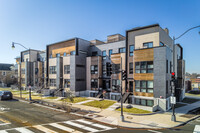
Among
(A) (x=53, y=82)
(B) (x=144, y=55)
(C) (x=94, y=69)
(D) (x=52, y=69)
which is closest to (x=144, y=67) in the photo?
(B) (x=144, y=55)

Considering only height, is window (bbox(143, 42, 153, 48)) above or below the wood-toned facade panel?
above

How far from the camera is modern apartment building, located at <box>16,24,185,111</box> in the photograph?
66.9ft

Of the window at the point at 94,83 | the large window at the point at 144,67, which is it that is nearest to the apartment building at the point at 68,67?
the window at the point at 94,83

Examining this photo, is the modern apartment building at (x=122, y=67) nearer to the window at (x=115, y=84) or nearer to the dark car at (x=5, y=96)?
the window at (x=115, y=84)

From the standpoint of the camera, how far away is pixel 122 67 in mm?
26656

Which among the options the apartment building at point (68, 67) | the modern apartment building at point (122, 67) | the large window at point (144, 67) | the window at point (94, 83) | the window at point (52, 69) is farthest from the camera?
the window at point (52, 69)

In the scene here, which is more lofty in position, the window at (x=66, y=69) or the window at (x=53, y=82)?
the window at (x=66, y=69)

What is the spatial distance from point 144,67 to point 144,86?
3.15 m

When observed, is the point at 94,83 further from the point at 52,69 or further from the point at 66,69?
the point at 52,69

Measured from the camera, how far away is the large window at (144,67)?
2114cm

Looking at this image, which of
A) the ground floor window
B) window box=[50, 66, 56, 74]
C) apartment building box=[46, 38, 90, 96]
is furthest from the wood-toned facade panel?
window box=[50, 66, 56, 74]

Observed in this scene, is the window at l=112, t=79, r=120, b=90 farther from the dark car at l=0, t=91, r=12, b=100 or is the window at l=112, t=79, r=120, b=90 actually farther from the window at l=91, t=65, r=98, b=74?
the dark car at l=0, t=91, r=12, b=100

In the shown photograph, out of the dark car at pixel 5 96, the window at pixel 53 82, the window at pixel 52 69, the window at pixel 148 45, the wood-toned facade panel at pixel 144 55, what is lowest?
the dark car at pixel 5 96

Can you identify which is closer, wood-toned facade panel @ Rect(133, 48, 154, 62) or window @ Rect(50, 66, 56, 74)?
wood-toned facade panel @ Rect(133, 48, 154, 62)
